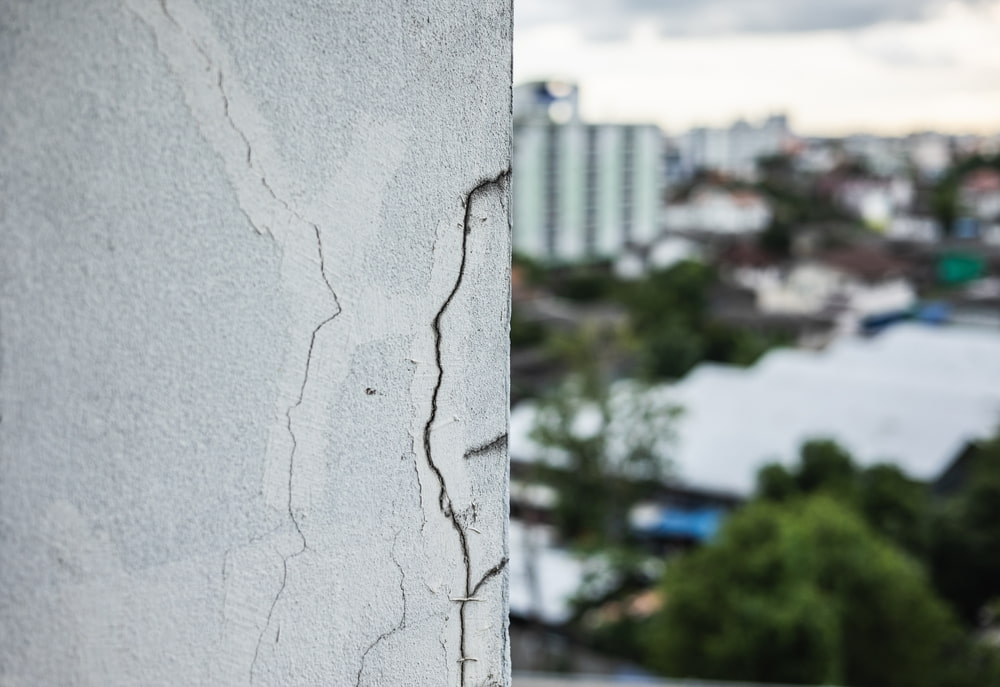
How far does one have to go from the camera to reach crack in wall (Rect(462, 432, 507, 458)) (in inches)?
40.3

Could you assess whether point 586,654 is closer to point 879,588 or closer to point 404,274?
point 879,588

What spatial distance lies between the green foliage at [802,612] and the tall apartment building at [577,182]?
26629 mm

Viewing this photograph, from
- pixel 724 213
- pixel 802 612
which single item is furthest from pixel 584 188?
pixel 802 612

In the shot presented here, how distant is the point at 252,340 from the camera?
0.88 meters

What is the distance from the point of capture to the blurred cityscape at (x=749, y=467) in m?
7.66

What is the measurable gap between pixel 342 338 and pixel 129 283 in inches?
A: 7.7

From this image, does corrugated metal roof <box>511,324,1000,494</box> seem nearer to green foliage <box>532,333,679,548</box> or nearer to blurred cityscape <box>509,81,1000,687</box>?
blurred cityscape <box>509,81,1000,687</box>

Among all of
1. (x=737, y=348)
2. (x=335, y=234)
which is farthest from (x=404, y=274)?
(x=737, y=348)

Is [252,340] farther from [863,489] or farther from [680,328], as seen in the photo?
[680,328]

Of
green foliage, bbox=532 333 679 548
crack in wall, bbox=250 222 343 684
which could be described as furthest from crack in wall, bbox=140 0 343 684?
green foliage, bbox=532 333 679 548

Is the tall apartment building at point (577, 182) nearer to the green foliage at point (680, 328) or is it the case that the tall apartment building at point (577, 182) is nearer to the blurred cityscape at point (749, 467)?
the blurred cityscape at point (749, 467)

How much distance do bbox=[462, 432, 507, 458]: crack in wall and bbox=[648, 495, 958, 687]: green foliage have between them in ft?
21.2

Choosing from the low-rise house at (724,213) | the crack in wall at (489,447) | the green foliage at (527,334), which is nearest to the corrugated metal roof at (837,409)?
the green foliage at (527,334)

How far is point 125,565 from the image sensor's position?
2.78ft
